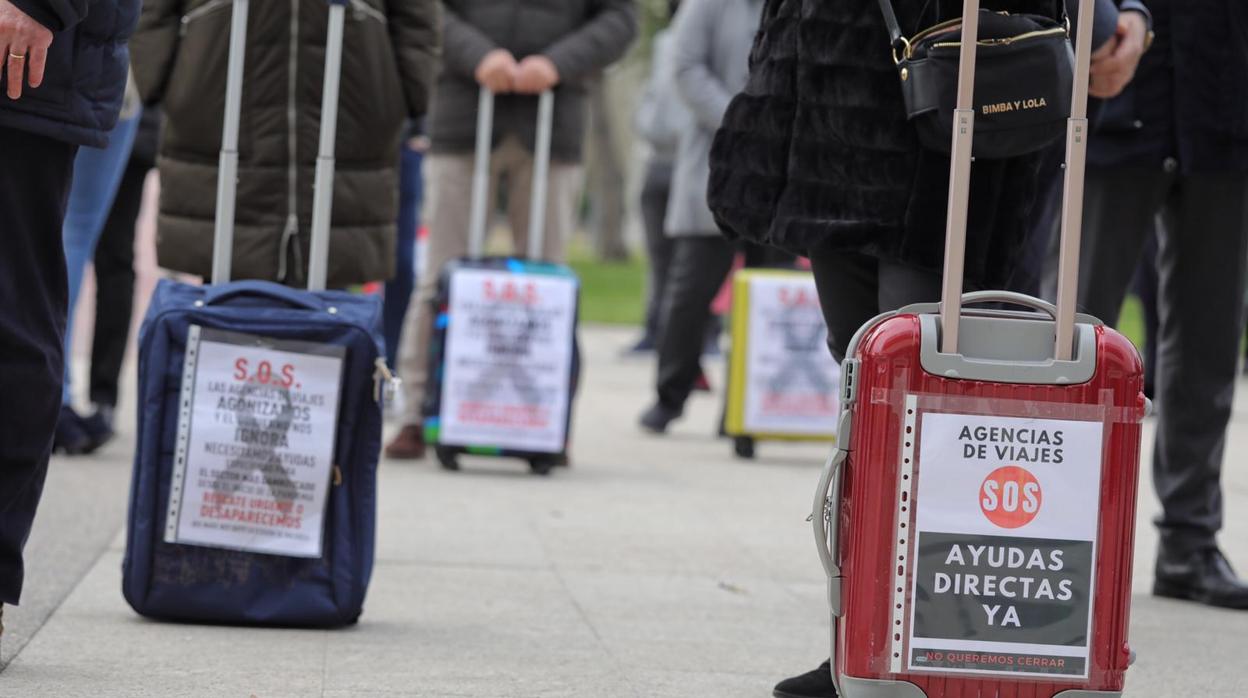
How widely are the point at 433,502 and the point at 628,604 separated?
1.62 meters

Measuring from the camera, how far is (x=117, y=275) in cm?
711

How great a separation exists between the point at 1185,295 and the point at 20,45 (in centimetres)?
282

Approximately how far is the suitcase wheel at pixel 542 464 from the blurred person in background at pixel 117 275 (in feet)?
4.72

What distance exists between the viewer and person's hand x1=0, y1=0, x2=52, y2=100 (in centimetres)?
324

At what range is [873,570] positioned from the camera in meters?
2.95

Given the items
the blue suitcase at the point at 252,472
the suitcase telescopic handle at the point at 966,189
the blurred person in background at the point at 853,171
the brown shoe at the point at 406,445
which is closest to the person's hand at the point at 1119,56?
the blurred person in background at the point at 853,171

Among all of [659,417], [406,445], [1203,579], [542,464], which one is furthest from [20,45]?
[659,417]

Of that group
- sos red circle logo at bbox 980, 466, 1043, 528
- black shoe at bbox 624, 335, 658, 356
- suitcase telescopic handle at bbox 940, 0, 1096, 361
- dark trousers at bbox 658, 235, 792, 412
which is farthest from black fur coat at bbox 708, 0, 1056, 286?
black shoe at bbox 624, 335, 658, 356

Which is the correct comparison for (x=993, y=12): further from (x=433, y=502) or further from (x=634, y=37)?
(x=634, y=37)

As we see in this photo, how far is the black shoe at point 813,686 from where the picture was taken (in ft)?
11.5

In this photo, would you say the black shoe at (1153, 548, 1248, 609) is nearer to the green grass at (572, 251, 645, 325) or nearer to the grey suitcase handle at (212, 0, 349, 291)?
the grey suitcase handle at (212, 0, 349, 291)

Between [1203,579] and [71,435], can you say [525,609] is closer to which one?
[1203,579]

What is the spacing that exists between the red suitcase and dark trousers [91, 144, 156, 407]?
4510 millimetres

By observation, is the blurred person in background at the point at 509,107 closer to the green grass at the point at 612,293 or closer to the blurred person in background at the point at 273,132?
the blurred person in background at the point at 273,132
